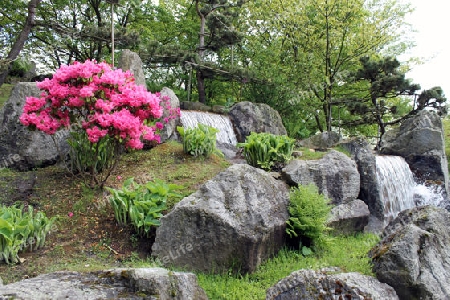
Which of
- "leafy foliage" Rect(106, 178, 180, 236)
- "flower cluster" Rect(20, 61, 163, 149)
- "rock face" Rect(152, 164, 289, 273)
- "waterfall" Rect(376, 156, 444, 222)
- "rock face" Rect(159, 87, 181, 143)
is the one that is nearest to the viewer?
"rock face" Rect(152, 164, 289, 273)

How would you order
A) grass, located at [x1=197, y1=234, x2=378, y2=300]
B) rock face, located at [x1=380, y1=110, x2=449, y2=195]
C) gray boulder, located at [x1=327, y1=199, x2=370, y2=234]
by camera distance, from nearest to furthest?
grass, located at [x1=197, y1=234, x2=378, y2=300] → gray boulder, located at [x1=327, y1=199, x2=370, y2=234] → rock face, located at [x1=380, y1=110, x2=449, y2=195]

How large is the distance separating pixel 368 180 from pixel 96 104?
608 centimetres

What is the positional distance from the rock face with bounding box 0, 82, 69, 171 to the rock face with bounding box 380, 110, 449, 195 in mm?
9558

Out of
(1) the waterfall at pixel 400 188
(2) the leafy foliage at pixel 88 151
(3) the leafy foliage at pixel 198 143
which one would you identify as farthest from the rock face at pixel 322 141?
(2) the leafy foliage at pixel 88 151

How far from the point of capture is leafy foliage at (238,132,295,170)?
281 inches

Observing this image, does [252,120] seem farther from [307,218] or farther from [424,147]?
[307,218]

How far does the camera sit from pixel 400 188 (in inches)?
369

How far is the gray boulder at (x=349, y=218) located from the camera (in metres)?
6.33

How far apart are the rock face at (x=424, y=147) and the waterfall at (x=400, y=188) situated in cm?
36

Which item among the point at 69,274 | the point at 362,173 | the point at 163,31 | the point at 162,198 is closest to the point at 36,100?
the point at 162,198

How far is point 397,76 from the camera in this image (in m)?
11.5

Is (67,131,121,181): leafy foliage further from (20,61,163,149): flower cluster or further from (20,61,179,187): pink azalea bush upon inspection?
(20,61,163,149): flower cluster

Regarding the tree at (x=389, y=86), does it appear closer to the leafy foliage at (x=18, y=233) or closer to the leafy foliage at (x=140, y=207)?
the leafy foliage at (x=140, y=207)

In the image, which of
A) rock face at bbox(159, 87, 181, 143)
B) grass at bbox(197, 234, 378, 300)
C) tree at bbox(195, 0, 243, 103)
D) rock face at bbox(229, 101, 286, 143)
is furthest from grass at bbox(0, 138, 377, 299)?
tree at bbox(195, 0, 243, 103)
